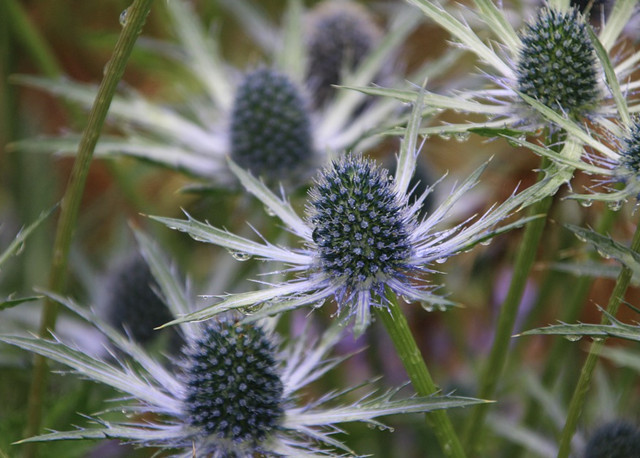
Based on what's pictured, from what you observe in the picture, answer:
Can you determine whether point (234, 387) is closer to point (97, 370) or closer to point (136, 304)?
point (97, 370)

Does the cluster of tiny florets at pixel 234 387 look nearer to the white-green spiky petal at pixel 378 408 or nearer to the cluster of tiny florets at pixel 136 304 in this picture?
the white-green spiky petal at pixel 378 408

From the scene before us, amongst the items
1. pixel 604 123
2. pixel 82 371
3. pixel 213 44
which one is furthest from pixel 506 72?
pixel 213 44

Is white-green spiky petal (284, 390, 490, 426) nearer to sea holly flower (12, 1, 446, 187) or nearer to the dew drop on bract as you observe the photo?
the dew drop on bract

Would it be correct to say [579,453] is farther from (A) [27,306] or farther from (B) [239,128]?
(A) [27,306]

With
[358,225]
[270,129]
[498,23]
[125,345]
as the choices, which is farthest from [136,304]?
[498,23]

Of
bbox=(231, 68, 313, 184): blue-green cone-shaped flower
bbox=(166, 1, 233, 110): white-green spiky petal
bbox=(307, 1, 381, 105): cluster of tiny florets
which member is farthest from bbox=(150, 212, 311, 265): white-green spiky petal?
bbox=(307, 1, 381, 105): cluster of tiny florets

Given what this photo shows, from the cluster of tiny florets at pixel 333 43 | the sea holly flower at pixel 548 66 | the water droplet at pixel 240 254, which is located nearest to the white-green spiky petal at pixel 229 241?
the water droplet at pixel 240 254
